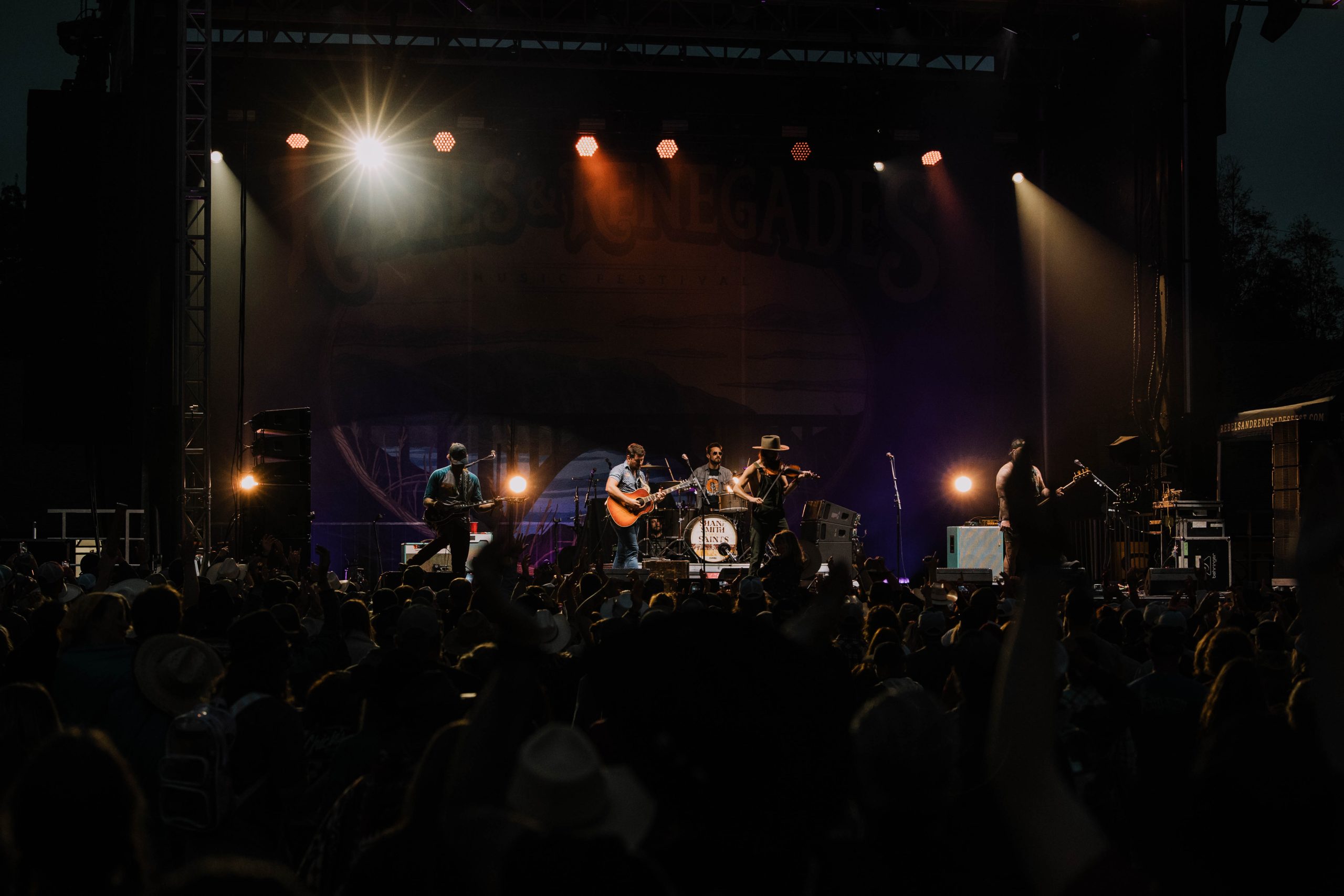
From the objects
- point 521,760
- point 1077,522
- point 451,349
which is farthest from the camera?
point 451,349

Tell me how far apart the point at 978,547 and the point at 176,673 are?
15.2 meters

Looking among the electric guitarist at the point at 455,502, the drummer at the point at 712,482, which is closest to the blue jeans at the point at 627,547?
the drummer at the point at 712,482

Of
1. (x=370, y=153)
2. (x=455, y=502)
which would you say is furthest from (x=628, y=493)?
(x=370, y=153)

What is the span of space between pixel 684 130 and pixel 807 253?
2975 mm

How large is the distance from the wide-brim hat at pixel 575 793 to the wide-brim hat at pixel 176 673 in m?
2.32

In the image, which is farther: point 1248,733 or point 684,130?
point 684,130

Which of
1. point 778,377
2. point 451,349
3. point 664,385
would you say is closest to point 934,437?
point 778,377

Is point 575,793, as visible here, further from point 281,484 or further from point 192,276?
point 192,276

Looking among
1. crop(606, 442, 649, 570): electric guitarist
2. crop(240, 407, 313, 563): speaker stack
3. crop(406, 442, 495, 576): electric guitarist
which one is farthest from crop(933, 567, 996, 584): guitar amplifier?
crop(240, 407, 313, 563): speaker stack

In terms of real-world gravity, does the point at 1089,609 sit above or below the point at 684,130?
below

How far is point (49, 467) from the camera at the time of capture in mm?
20422

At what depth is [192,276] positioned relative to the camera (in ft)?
50.3

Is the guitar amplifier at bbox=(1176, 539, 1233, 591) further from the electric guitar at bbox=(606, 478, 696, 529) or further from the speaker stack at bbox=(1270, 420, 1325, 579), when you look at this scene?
the electric guitar at bbox=(606, 478, 696, 529)

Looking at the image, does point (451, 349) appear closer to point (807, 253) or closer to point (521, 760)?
point (807, 253)
